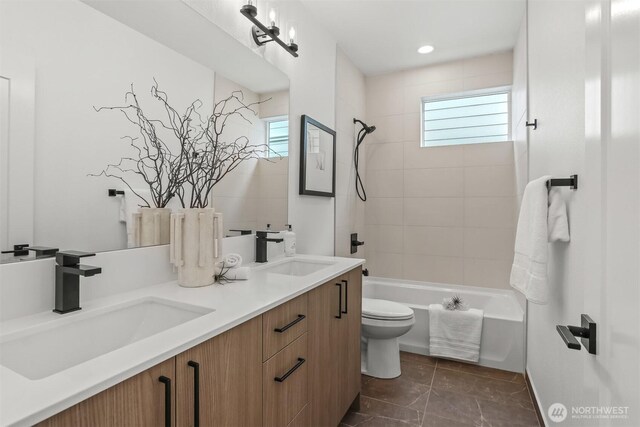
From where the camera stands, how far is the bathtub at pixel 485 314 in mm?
2553

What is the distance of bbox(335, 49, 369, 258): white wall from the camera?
10.0ft

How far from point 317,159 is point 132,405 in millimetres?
2077

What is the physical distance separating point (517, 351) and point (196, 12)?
3.01 metres

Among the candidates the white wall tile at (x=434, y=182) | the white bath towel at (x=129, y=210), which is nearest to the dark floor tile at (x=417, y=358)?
the white wall tile at (x=434, y=182)

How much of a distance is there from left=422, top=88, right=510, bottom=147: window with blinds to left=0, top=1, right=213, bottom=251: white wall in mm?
2897

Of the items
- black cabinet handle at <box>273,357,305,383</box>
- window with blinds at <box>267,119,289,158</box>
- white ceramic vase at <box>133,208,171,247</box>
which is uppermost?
window with blinds at <box>267,119,289,158</box>

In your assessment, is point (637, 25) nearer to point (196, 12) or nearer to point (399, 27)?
point (196, 12)

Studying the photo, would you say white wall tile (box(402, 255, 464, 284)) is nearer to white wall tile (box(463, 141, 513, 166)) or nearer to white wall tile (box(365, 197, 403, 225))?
white wall tile (box(365, 197, 403, 225))

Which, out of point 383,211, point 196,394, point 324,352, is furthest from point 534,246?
point 383,211

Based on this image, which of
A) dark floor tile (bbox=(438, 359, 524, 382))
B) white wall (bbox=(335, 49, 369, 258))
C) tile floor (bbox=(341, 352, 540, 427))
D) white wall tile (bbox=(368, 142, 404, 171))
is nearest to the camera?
tile floor (bbox=(341, 352, 540, 427))

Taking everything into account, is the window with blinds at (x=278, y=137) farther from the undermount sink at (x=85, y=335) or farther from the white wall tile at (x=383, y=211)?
the white wall tile at (x=383, y=211)

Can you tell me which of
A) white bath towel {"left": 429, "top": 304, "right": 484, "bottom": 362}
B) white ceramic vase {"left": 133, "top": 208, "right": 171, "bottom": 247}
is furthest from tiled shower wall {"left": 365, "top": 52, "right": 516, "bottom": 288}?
white ceramic vase {"left": 133, "top": 208, "right": 171, "bottom": 247}

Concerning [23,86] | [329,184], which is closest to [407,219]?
[329,184]

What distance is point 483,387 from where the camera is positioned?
2328 millimetres
